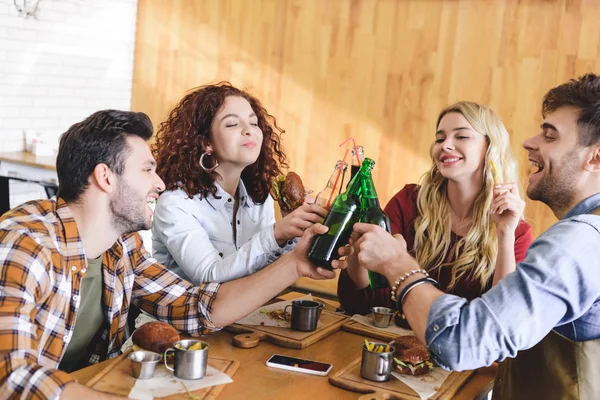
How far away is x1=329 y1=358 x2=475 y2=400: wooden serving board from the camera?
5.30ft

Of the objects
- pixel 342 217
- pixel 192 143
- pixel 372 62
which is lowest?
pixel 342 217

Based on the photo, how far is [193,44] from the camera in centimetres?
→ 559

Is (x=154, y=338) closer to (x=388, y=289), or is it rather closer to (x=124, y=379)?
(x=124, y=379)

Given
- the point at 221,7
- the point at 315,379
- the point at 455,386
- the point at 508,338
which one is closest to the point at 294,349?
the point at 315,379

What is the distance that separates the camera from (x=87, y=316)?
192 centimetres

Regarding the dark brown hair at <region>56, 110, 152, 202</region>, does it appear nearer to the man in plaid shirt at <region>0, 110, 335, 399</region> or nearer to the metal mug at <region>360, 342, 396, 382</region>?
Result: the man in plaid shirt at <region>0, 110, 335, 399</region>

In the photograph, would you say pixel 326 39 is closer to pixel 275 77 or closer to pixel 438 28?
pixel 275 77

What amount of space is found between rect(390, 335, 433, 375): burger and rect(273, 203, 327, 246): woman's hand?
18.9 inches

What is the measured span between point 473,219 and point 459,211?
0.30ft

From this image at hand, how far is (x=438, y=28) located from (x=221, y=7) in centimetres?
182

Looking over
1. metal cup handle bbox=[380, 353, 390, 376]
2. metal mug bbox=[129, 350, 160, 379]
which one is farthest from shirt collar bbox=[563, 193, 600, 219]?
metal mug bbox=[129, 350, 160, 379]

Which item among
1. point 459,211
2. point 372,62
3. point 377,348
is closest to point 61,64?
point 372,62

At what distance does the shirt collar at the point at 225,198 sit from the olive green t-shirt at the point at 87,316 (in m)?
0.73

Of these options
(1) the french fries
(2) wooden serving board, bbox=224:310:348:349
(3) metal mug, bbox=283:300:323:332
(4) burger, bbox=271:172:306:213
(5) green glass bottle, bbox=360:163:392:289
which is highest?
(5) green glass bottle, bbox=360:163:392:289
